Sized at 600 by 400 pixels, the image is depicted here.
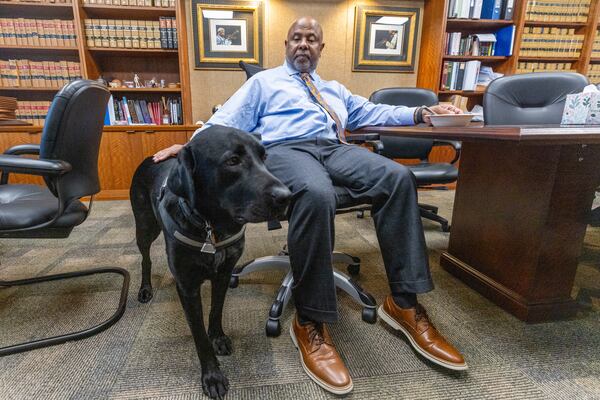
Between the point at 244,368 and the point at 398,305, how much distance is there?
0.56m

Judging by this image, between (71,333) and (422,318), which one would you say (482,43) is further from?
(71,333)

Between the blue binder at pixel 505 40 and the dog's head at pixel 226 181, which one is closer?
the dog's head at pixel 226 181

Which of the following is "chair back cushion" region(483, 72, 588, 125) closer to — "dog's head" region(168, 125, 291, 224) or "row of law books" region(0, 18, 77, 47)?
"dog's head" region(168, 125, 291, 224)

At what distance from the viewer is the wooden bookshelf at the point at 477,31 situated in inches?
123

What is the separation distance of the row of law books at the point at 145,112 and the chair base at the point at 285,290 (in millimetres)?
2334

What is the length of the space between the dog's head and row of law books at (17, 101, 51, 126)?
3.25m

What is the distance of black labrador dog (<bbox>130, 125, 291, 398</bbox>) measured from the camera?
76 cm

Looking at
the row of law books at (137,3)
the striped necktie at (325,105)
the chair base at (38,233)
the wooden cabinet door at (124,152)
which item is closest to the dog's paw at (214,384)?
the chair base at (38,233)

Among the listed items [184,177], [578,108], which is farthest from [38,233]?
[578,108]

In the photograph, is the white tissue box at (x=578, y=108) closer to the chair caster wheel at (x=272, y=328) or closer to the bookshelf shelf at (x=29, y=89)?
the chair caster wheel at (x=272, y=328)

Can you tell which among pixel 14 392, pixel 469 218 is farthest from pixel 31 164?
pixel 469 218

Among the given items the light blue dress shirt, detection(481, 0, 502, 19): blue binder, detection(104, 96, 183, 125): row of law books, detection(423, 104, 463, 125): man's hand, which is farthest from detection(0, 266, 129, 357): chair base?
detection(481, 0, 502, 19): blue binder

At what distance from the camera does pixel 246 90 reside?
54.0 inches

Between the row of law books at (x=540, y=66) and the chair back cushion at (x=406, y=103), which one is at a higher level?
the row of law books at (x=540, y=66)
